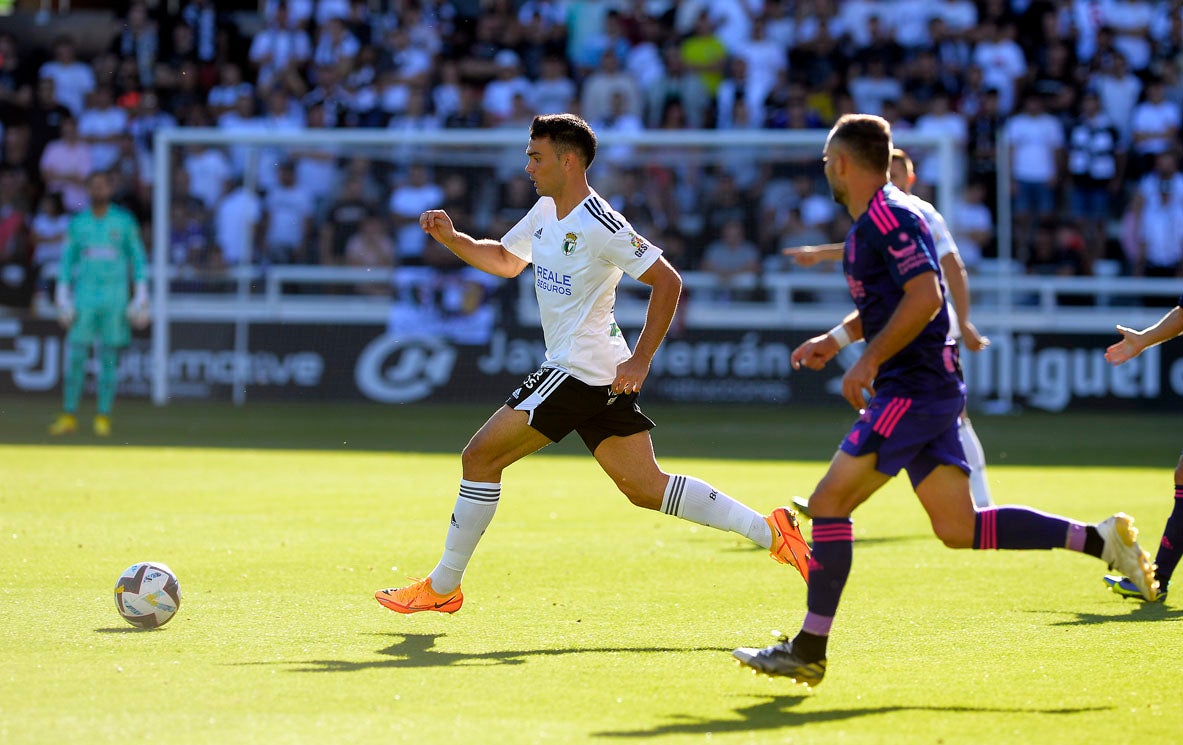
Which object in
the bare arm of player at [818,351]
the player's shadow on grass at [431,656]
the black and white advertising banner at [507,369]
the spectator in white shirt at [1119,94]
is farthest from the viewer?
the spectator in white shirt at [1119,94]

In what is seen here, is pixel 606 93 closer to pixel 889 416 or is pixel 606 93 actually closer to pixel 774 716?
pixel 889 416

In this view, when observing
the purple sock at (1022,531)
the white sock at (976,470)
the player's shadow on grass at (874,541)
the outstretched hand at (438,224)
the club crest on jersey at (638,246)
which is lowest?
the player's shadow on grass at (874,541)

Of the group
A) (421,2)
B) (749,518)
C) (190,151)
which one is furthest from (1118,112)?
(749,518)

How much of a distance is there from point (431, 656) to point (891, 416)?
201 cm

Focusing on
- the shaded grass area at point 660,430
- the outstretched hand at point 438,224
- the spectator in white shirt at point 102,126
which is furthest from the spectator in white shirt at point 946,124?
the outstretched hand at point 438,224

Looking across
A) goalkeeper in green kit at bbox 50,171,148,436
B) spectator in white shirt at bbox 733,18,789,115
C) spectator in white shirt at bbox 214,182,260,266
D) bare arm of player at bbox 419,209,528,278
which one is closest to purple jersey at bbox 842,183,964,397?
bare arm of player at bbox 419,209,528,278

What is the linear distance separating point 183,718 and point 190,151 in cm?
1673

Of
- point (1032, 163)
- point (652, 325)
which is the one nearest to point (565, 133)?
point (652, 325)

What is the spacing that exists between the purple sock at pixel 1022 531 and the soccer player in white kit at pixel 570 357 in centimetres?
119

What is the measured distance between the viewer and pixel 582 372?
676 cm

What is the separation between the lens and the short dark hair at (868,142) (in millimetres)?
5531

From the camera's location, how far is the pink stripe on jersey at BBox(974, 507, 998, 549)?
564cm

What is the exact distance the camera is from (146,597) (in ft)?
20.8

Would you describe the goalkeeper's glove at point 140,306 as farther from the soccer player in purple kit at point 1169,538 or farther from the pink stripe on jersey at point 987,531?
the pink stripe on jersey at point 987,531
